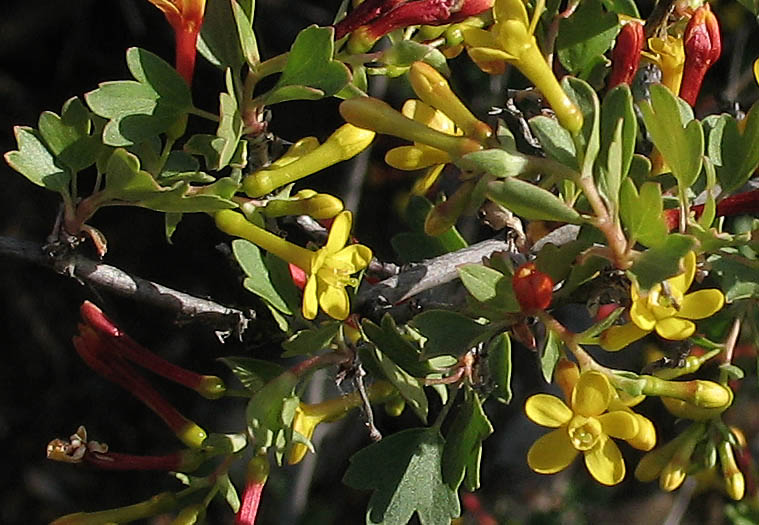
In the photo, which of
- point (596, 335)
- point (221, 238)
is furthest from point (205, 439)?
point (221, 238)

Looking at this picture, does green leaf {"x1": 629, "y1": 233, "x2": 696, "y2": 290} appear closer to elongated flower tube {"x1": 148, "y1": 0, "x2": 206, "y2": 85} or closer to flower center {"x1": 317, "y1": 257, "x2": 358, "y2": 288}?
flower center {"x1": 317, "y1": 257, "x2": 358, "y2": 288}

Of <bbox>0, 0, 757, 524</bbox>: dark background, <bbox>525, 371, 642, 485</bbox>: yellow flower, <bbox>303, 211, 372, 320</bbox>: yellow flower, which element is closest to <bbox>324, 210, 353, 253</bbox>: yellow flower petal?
<bbox>303, 211, 372, 320</bbox>: yellow flower

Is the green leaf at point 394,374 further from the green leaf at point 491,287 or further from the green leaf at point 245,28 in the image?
the green leaf at point 245,28

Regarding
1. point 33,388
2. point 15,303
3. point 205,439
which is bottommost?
point 33,388

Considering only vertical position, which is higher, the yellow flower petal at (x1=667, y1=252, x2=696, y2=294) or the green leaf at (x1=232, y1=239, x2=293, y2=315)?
the yellow flower petal at (x1=667, y1=252, x2=696, y2=294)

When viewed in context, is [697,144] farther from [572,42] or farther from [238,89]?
[238,89]

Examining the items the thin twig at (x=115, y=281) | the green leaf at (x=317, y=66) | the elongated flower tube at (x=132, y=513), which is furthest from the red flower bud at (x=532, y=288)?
the elongated flower tube at (x=132, y=513)
